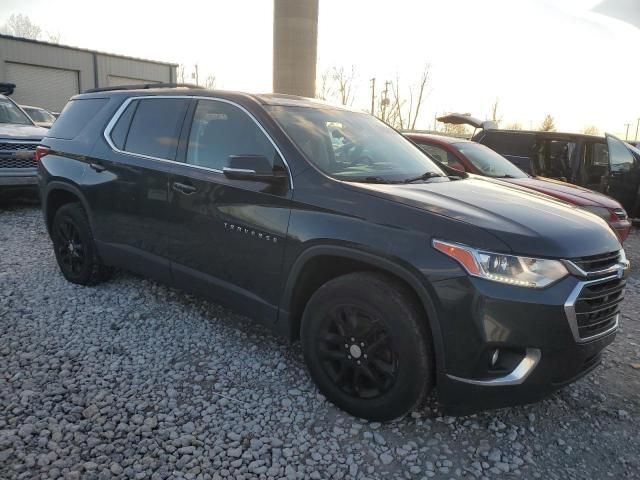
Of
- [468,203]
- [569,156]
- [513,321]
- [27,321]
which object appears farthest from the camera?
[569,156]

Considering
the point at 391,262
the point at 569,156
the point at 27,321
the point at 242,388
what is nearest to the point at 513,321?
the point at 391,262

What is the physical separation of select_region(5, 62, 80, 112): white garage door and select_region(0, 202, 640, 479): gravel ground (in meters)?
29.6

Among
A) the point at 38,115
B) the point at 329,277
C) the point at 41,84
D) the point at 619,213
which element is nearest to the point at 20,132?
the point at 329,277

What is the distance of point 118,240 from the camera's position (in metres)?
3.97

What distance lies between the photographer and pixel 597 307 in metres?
2.38

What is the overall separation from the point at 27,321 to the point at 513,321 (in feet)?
11.5

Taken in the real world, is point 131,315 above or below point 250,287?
below

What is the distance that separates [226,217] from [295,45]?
21.6 metres

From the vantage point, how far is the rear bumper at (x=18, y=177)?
7.31m

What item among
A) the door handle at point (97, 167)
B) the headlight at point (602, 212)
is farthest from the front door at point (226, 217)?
the headlight at point (602, 212)

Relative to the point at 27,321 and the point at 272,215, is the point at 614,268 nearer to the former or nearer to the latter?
the point at 272,215

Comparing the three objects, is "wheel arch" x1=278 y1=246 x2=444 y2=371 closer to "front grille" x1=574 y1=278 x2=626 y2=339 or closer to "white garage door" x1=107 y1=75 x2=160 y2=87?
"front grille" x1=574 y1=278 x2=626 y2=339

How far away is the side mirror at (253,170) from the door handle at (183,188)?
539 mm

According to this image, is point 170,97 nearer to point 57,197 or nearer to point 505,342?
point 57,197
